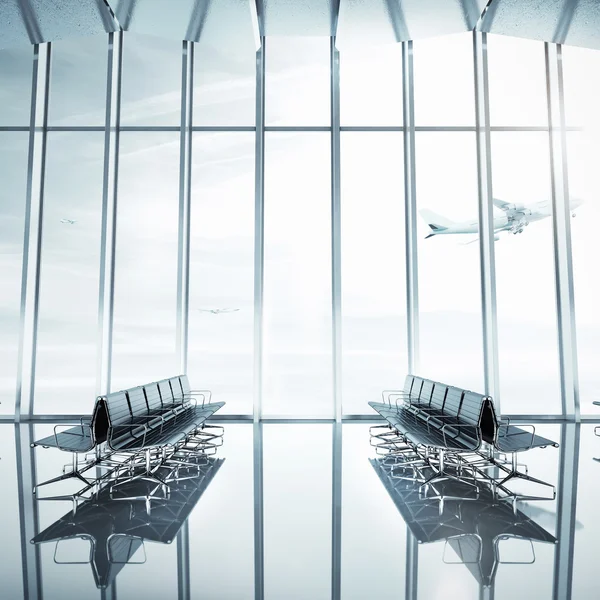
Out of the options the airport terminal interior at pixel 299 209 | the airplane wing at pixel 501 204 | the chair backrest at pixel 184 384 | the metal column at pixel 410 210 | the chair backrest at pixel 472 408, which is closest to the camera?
the chair backrest at pixel 472 408

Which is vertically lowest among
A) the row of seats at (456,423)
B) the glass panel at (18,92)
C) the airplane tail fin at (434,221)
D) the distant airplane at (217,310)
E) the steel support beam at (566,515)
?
the steel support beam at (566,515)

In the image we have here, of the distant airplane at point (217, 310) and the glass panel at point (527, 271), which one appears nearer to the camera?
the glass panel at point (527, 271)

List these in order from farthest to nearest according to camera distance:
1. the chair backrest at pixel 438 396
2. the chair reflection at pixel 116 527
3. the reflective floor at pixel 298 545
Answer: the chair backrest at pixel 438 396 < the chair reflection at pixel 116 527 < the reflective floor at pixel 298 545

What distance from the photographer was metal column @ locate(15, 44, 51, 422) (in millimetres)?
6676

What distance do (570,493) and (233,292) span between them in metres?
4.67

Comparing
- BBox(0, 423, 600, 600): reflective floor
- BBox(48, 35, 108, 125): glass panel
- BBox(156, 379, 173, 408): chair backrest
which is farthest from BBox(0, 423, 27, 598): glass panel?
BBox(48, 35, 108, 125): glass panel

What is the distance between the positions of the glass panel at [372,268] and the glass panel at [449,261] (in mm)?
316

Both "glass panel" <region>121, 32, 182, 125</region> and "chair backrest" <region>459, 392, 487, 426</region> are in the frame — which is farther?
"glass panel" <region>121, 32, 182, 125</region>

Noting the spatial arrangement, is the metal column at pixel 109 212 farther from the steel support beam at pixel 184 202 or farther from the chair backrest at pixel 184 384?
the chair backrest at pixel 184 384

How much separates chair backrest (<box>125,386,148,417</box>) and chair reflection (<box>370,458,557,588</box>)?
2.30 meters

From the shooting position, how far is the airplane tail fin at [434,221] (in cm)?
686

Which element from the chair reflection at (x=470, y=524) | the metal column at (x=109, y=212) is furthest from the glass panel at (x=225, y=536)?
the metal column at (x=109, y=212)

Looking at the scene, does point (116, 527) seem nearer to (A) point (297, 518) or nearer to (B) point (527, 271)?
(A) point (297, 518)

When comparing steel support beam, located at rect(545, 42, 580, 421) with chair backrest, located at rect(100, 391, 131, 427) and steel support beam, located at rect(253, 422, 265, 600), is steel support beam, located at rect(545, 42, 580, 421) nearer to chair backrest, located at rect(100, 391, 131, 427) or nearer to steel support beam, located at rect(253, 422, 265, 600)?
steel support beam, located at rect(253, 422, 265, 600)
